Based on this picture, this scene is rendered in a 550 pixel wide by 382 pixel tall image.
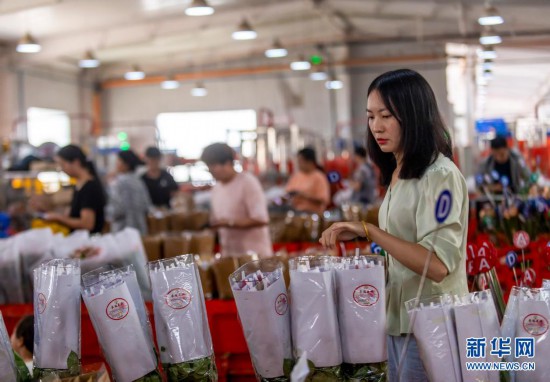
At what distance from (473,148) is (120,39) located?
25.7 ft

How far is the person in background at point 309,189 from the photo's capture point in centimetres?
712

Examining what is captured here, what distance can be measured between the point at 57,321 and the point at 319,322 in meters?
0.68

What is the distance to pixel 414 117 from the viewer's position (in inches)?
78.0

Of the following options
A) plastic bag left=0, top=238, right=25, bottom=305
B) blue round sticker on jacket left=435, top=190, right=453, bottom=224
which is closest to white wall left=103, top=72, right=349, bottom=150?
plastic bag left=0, top=238, right=25, bottom=305

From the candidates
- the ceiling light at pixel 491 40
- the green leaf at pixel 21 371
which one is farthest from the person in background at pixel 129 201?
the green leaf at pixel 21 371

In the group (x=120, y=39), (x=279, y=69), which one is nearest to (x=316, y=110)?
(x=279, y=69)

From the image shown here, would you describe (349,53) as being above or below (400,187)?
above

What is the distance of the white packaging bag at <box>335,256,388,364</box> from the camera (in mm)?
1926

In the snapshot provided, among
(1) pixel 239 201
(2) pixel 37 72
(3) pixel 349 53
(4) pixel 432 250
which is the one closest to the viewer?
(4) pixel 432 250

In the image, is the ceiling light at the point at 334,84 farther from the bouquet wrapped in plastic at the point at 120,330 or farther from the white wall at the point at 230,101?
the bouquet wrapped in plastic at the point at 120,330

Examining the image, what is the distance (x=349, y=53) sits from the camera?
61.2 feet

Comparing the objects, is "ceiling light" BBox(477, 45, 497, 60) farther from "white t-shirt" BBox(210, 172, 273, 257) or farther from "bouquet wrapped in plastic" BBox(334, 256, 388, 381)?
"bouquet wrapped in plastic" BBox(334, 256, 388, 381)

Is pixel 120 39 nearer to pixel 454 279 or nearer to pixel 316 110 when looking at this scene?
pixel 316 110

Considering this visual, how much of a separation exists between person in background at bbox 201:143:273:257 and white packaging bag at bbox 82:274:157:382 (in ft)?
8.81
